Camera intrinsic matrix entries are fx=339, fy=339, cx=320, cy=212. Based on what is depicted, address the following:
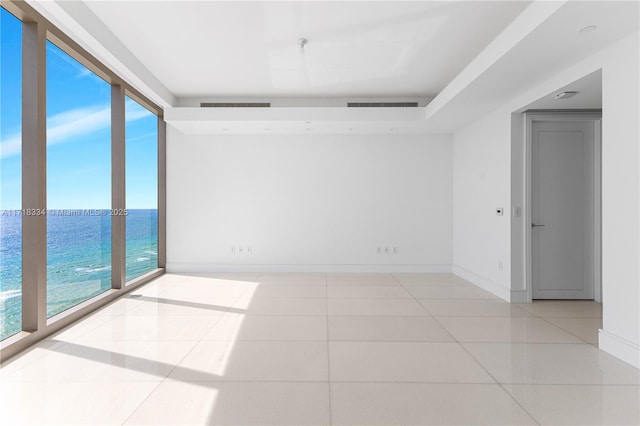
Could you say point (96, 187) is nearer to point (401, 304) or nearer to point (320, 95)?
point (320, 95)

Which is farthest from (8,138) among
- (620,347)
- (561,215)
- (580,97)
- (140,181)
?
(561,215)

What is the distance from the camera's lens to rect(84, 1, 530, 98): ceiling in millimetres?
3387

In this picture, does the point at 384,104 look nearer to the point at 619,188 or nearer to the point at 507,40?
the point at 507,40

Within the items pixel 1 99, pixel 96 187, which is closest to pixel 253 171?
pixel 1 99

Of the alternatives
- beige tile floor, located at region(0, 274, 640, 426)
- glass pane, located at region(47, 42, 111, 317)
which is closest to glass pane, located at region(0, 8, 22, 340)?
glass pane, located at region(47, 42, 111, 317)

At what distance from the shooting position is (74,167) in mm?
9508

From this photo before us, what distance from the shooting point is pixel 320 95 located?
600cm

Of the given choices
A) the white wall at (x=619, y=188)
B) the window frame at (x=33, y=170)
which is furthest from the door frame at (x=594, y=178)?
the window frame at (x=33, y=170)

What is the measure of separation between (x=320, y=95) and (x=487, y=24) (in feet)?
9.72

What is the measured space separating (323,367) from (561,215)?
14.0 feet

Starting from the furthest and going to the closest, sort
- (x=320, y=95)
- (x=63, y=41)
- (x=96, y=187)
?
(x=96, y=187) < (x=320, y=95) < (x=63, y=41)

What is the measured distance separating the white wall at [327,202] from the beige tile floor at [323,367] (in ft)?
7.72

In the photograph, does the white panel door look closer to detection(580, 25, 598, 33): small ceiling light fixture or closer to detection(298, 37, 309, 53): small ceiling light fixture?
detection(580, 25, 598, 33): small ceiling light fixture

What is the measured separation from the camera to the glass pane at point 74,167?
912cm
